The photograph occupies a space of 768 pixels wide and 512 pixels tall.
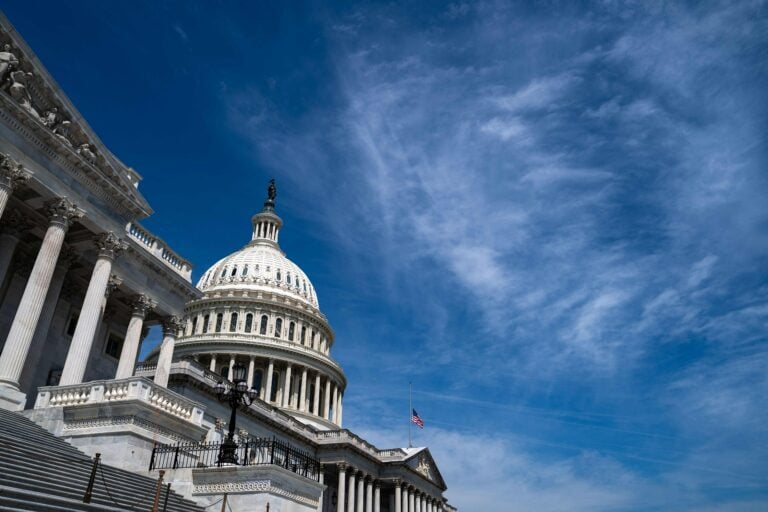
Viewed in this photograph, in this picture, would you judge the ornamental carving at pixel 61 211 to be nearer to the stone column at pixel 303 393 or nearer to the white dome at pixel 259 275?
the stone column at pixel 303 393

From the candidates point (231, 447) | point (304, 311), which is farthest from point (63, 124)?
point (304, 311)

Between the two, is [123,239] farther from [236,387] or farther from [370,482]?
[370,482]

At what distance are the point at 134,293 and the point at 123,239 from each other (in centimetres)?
341

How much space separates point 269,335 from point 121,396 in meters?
61.4

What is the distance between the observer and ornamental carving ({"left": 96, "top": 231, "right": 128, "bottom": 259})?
27.0 m

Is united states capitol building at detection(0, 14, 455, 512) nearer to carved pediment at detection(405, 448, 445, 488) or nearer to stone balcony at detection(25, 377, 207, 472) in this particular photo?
stone balcony at detection(25, 377, 207, 472)

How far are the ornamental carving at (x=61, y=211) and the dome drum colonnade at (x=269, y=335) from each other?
146 ft

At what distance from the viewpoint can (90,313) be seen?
25375 mm

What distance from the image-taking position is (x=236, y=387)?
20.2 metres

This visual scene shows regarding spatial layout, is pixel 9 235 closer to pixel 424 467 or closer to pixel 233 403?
pixel 233 403

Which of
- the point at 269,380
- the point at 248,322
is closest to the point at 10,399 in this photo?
the point at 269,380

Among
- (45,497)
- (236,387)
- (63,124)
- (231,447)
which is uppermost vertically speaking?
(63,124)

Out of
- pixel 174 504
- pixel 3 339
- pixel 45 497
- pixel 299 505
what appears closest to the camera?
pixel 45 497

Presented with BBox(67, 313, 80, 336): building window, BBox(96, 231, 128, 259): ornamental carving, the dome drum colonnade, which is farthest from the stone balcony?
the dome drum colonnade
